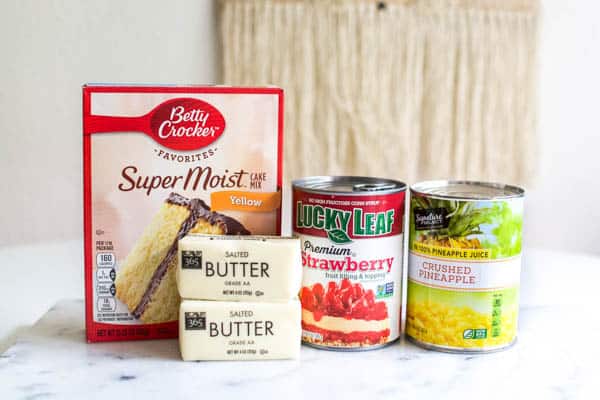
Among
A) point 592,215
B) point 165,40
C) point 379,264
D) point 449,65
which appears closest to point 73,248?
point 165,40

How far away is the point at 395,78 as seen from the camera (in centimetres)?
190

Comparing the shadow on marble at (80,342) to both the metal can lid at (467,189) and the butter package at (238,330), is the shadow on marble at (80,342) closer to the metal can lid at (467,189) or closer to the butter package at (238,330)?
the butter package at (238,330)

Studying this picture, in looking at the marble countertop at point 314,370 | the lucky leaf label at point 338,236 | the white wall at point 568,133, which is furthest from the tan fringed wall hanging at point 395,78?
the lucky leaf label at point 338,236

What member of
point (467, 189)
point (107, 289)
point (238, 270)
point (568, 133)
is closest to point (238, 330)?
point (238, 270)

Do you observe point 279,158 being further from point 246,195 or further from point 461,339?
point 461,339

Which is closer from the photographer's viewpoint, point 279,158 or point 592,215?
point 279,158

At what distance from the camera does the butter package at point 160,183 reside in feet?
2.54

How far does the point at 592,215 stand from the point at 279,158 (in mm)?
1528

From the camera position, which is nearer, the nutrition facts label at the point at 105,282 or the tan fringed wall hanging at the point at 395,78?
the nutrition facts label at the point at 105,282

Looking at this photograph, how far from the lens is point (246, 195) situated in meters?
0.80
